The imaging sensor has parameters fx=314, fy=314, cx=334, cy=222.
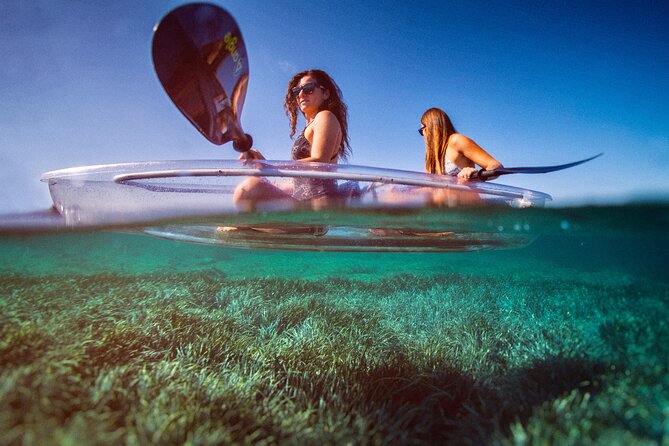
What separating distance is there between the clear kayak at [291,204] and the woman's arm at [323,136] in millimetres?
137

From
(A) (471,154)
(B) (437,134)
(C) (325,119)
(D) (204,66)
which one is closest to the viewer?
(D) (204,66)

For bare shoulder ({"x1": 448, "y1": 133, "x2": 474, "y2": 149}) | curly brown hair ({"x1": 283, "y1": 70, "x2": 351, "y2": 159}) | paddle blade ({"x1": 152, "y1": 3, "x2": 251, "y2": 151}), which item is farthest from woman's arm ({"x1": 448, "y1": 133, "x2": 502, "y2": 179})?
paddle blade ({"x1": 152, "y1": 3, "x2": 251, "y2": 151})

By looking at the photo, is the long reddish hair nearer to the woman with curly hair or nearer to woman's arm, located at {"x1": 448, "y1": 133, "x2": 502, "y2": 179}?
woman's arm, located at {"x1": 448, "y1": 133, "x2": 502, "y2": 179}

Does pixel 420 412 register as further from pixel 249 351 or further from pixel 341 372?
pixel 249 351

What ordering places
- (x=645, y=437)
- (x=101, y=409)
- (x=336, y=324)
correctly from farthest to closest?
1. (x=336, y=324)
2. (x=101, y=409)
3. (x=645, y=437)

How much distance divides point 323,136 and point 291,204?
1.08 meters

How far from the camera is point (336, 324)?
5699mm

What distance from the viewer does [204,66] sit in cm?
339

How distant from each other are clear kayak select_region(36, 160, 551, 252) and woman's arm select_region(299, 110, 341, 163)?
137 mm

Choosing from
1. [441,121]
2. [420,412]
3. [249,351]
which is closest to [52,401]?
[249,351]

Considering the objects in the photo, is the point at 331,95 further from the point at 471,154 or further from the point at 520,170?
the point at 520,170

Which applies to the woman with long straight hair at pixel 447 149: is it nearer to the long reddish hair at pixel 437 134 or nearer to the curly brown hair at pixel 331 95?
the long reddish hair at pixel 437 134

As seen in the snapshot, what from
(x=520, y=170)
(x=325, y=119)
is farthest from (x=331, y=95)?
(x=520, y=170)

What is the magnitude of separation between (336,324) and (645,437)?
172 inches
